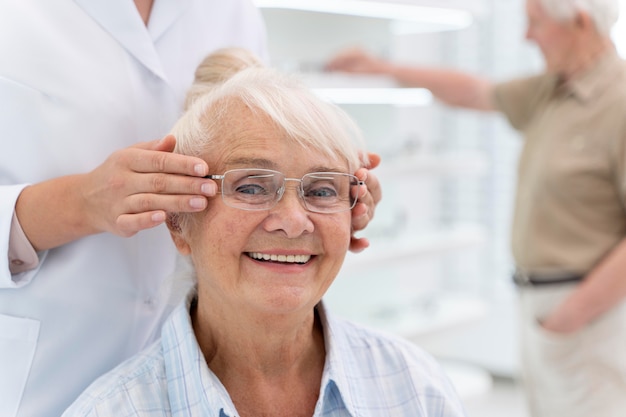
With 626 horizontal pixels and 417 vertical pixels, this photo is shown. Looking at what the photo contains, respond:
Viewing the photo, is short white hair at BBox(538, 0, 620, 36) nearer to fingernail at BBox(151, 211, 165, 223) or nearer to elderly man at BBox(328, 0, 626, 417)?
elderly man at BBox(328, 0, 626, 417)

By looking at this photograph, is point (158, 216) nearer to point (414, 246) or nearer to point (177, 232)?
point (177, 232)

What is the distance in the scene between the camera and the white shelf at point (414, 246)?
308 centimetres

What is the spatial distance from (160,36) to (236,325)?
23.5 inches

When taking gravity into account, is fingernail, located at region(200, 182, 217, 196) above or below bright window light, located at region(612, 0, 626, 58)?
above

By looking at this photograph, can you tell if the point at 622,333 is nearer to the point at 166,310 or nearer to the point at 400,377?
the point at 400,377

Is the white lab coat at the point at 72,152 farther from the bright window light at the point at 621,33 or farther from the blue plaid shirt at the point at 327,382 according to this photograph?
the bright window light at the point at 621,33

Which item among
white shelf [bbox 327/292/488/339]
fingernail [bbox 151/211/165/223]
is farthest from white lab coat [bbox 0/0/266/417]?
white shelf [bbox 327/292/488/339]

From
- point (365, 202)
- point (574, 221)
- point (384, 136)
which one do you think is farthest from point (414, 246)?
point (365, 202)

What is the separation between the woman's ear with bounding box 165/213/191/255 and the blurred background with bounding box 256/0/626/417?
2.80 ft

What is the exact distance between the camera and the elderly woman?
1208mm

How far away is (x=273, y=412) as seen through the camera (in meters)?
1.30

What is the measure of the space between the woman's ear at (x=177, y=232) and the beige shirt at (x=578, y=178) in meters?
1.55

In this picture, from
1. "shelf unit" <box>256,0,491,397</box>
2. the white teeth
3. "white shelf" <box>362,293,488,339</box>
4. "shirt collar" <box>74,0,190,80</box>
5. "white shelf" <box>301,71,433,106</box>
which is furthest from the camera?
"white shelf" <box>362,293,488,339</box>

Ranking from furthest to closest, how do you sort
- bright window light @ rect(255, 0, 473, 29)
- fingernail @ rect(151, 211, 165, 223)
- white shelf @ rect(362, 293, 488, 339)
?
white shelf @ rect(362, 293, 488, 339) → bright window light @ rect(255, 0, 473, 29) → fingernail @ rect(151, 211, 165, 223)
